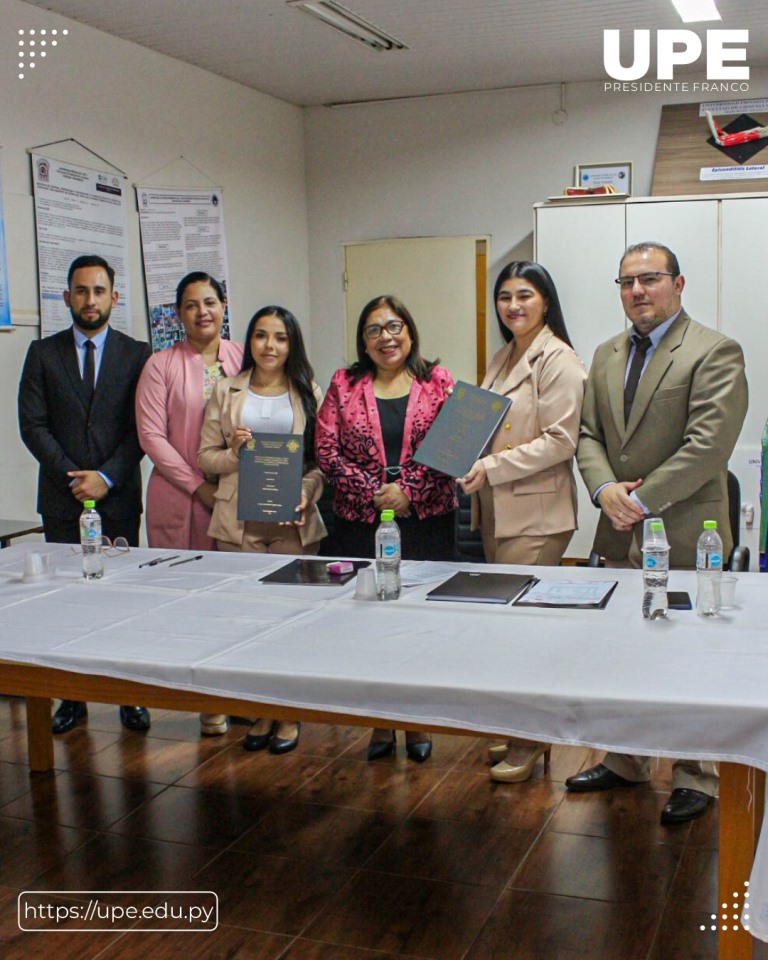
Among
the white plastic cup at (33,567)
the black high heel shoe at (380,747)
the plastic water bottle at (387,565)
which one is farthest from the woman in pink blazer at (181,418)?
the plastic water bottle at (387,565)

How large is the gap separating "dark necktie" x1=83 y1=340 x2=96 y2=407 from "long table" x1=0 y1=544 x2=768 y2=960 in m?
1.27

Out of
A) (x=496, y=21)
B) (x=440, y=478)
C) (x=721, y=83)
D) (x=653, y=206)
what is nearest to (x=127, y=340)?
(x=440, y=478)

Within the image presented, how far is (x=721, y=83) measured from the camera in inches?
232

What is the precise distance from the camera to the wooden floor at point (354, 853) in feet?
7.43

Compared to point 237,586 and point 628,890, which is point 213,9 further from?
point 628,890

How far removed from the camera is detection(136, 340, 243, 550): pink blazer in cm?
377

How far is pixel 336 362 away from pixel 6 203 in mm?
2943

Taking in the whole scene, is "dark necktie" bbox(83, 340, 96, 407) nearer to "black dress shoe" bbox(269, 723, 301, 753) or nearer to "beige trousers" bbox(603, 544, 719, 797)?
"black dress shoe" bbox(269, 723, 301, 753)

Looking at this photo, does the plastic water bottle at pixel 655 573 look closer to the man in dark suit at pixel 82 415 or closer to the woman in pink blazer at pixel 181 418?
the woman in pink blazer at pixel 181 418

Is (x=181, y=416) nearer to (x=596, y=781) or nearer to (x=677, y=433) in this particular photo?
(x=677, y=433)

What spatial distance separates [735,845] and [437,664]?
0.64 m

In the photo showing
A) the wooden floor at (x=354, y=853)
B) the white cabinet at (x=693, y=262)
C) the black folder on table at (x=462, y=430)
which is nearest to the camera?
the wooden floor at (x=354, y=853)

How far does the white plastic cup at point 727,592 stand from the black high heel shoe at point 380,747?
1.41m

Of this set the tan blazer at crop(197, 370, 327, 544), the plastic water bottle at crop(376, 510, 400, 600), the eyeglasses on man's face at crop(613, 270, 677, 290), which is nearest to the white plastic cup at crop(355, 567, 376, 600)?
the plastic water bottle at crop(376, 510, 400, 600)
